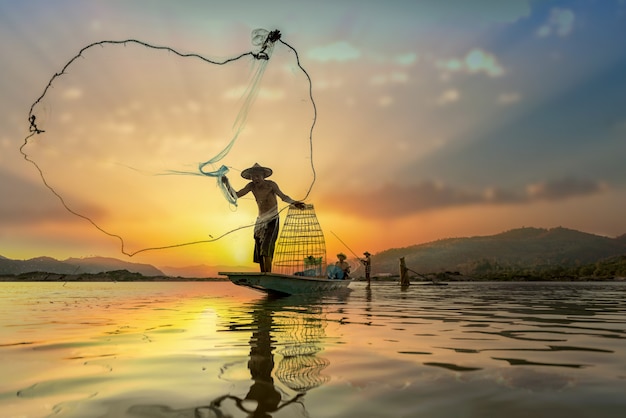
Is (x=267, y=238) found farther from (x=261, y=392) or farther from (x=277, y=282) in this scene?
(x=261, y=392)

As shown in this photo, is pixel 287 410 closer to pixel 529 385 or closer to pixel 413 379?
pixel 413 379

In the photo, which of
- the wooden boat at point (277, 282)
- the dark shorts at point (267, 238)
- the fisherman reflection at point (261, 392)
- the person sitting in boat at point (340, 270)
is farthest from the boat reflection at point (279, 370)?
the person sitting in boat at point (340, 270)

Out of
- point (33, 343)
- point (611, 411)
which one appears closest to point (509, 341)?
point (611, 411)

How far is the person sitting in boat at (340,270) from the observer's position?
23.4 meters

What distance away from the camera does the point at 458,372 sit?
4012 mm

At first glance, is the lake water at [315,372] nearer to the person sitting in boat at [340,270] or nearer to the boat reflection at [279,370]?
the boat reflection at [279,370]

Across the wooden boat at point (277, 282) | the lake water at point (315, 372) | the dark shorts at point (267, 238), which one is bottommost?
the lake water at point (315, 372)

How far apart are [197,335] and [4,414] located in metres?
3.81

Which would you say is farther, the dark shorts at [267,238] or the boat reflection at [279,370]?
the dark shorts at [267,238]

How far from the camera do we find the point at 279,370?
13.4ft

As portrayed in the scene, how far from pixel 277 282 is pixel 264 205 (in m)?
2.70

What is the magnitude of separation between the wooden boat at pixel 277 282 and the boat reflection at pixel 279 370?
6.55 meters

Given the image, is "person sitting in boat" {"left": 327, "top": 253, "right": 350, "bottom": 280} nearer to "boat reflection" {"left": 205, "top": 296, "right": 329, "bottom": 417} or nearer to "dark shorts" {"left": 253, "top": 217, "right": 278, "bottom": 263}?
"dark shorts" {"left": 253, "top": 217, "right": 278, "bottom": 263}

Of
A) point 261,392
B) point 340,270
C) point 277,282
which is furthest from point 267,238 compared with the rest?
point 261,392
